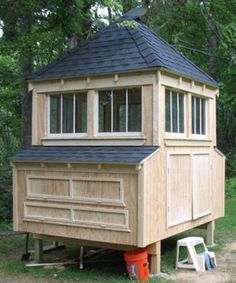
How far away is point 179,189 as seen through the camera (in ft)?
28.1

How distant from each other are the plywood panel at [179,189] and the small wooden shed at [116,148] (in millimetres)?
18

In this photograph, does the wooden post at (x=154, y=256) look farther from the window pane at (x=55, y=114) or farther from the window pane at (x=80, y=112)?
the window pane at (x=55, y=114)

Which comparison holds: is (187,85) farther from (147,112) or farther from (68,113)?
(68,113)

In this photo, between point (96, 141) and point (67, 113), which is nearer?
point (96, 141)

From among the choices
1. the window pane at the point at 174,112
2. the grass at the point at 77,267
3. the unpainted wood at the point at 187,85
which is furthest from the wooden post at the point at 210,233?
the unpainted wood at the point at 187,85

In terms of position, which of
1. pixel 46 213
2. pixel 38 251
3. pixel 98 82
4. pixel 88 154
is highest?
pixel 98 82

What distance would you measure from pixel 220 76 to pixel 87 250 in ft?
40.0

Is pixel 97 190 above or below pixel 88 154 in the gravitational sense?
below

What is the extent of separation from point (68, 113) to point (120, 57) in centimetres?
143

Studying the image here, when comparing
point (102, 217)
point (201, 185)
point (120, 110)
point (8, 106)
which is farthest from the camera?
point (8, 106)

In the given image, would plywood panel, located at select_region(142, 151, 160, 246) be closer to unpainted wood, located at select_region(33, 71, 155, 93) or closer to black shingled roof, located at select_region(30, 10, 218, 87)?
unpainted wood, located at select_region(33, 71, 155, 93)

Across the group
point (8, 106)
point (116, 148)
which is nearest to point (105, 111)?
point (116, 148)

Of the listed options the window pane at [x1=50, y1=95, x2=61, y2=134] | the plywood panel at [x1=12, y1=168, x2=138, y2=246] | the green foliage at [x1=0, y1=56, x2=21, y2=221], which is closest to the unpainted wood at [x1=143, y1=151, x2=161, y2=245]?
the plywood panel at [x1=12, y1=168, x2=138, y2=246]

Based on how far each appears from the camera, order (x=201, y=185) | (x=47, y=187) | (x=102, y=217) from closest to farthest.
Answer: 1. (x=102, y=217)
2. (x=47, y=187)
3. (x=201, y=185)
